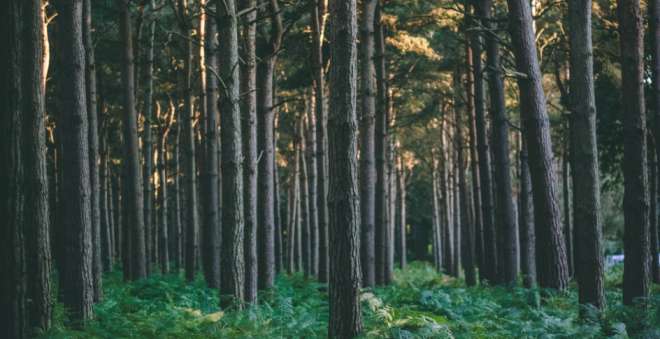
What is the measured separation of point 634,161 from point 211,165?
764 centimetres

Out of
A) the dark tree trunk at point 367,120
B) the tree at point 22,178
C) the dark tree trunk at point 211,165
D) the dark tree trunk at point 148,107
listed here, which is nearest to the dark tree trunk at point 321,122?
the dark tree trunk at point 367,120

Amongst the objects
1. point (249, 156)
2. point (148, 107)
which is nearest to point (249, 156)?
point (249, 156)

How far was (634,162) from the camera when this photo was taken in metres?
10.1

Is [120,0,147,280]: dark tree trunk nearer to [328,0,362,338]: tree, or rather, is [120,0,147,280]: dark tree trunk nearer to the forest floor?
the forest floor

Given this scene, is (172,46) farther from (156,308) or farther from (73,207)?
(73,207)

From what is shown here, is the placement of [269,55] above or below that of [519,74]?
above

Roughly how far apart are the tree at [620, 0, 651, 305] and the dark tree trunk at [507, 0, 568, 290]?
1047 millimetres

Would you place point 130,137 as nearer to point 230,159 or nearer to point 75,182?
point 230,159

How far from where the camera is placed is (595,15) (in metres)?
20.5

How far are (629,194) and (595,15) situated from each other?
11.8 m

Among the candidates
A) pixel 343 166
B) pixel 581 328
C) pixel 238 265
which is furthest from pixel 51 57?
pixel 581 328

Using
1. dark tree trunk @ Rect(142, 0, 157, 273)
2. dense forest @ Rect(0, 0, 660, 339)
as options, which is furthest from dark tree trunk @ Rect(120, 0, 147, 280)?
dark tree trunk @ Rect(142, 0, 157, 273)

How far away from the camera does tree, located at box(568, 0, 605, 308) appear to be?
9695 mm

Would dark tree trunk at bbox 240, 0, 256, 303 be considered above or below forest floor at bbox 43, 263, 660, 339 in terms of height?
above
